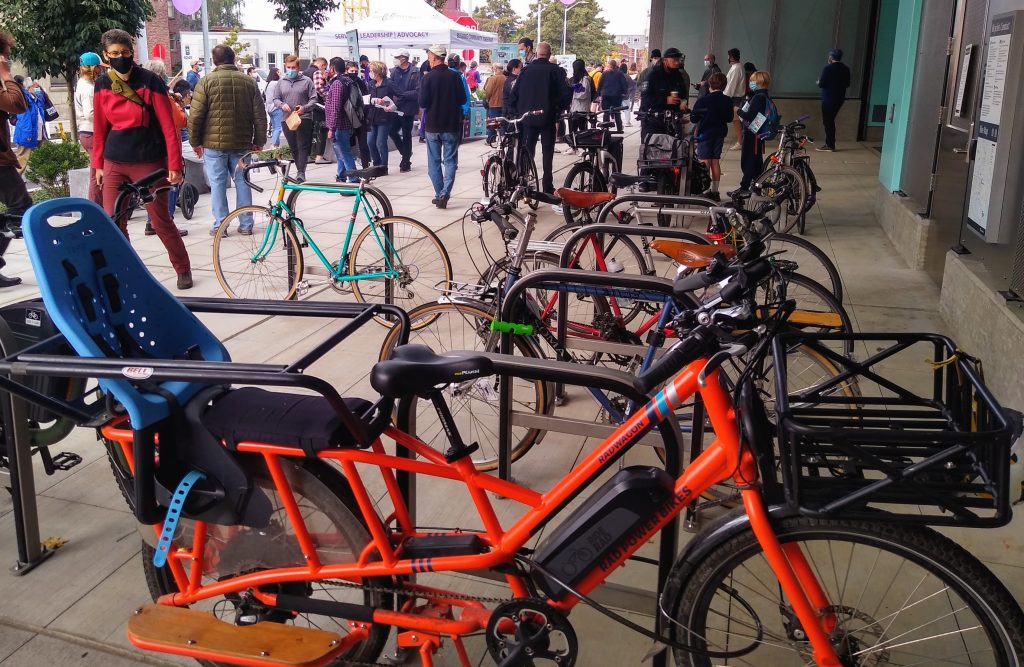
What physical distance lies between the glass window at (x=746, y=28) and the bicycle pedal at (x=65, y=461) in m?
19.4

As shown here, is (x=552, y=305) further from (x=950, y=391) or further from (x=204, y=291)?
(x=204, y=291)

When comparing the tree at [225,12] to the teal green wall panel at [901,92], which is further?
the tree at [225,12]

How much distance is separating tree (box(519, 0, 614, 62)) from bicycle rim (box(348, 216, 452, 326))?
59.5 metres

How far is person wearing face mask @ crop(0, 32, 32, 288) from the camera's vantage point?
7.05m

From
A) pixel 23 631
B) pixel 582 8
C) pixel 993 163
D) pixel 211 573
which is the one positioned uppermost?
pixel 582 8

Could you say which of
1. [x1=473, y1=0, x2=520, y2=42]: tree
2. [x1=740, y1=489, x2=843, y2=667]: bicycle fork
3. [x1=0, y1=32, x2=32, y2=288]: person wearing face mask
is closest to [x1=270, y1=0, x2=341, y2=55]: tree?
[x1=0, y1=32, x2=32, y2=288]: person wearing face mask

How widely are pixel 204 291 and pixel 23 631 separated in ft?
15.3

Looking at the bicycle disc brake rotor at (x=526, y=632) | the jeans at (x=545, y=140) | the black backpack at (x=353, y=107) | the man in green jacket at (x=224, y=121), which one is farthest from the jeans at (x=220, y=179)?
the bicycle disc brake rotor at (x=526, y=632)

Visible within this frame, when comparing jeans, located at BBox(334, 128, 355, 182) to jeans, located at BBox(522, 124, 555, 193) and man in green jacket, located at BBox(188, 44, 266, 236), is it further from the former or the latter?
man in green jacket, located at BBox(188, 44, 266, 236)

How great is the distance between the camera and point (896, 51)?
9.83m

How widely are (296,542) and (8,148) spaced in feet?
20.8

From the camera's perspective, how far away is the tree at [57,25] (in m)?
11.1

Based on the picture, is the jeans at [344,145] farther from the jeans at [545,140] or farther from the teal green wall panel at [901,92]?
the teal green wall panel at [901,92]

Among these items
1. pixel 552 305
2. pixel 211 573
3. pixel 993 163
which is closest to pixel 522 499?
pixel 211 573
